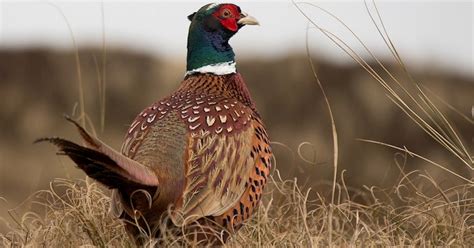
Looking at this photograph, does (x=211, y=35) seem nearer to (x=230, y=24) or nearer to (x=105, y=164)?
(x=230, y=24)

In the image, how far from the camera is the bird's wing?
4.32 meters

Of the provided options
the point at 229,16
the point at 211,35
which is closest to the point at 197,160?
the point at 211,35

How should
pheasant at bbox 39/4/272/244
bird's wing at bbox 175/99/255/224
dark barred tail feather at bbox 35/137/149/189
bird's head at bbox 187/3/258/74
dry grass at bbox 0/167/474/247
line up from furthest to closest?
bird's head at bbox 187/3/258/74 → dry grass at bbox 0/167/474/247 → bird's wing at bbox 175/99/255/224 → pheasant at bbox 39/4/272/244 → dark barred tail feather at bbox 35/137/149/189

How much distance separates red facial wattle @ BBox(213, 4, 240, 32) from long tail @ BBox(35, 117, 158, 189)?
95 centimetres

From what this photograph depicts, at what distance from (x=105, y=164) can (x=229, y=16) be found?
1.22 meters

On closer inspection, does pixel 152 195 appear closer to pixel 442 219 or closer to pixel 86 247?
pixel 86 247

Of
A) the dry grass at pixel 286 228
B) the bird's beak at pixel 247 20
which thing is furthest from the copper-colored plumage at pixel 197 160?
the bird's beak at pixel 247 20

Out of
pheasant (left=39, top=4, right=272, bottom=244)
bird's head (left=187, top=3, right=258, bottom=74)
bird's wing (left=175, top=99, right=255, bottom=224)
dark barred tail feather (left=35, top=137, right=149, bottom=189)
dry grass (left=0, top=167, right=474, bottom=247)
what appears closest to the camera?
dark barred tail feather (left=35, top=137, right=149, bottom=189)

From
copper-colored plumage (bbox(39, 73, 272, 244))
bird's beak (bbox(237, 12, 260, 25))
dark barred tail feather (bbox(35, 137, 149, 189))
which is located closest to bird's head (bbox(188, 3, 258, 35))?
bird's beak (bbox(237, 12, 260, 25))

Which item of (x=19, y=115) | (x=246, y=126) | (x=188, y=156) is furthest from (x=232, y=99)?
(x=19, y=115)

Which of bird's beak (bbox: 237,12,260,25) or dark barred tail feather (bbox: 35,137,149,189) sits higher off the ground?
bird's beak (bbox: 237,12,260,25)

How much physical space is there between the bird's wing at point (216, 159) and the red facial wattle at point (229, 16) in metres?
0.40

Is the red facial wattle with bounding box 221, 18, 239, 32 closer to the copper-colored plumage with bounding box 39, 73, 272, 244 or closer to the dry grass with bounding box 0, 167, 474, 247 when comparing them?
the copper-colored plumage with bounding box 39, 73, 272, 244

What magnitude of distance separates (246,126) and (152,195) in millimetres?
634
